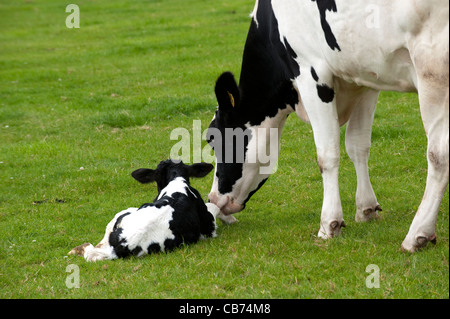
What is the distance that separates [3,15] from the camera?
30047 mm

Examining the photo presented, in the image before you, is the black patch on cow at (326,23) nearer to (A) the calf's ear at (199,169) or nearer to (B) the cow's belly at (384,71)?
(B) the cow's belly at (384,71)

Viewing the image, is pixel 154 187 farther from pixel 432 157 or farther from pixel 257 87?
pixel 432 157

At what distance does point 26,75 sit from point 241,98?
461 inches

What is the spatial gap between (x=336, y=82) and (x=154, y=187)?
163 inches

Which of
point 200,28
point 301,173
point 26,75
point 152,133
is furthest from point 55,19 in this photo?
point 301,173

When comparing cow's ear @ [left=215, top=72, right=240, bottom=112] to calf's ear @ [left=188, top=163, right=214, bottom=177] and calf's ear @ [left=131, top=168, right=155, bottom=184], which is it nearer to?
calf's ear @ [left=188, top=163, right=214, bottom=177]

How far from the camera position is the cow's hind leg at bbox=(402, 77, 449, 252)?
19.9 feet

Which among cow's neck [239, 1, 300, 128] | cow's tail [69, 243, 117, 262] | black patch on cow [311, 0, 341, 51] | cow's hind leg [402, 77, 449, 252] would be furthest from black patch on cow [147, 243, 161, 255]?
black patch on cow [311, 0, 341, 51]

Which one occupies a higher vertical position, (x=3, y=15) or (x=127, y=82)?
(x=3, y=15)

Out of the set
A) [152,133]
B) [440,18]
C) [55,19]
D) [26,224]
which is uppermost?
[55,19]

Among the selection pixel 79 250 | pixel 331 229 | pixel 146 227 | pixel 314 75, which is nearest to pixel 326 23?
pixel 314 75

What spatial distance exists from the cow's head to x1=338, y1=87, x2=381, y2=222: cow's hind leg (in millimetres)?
833
